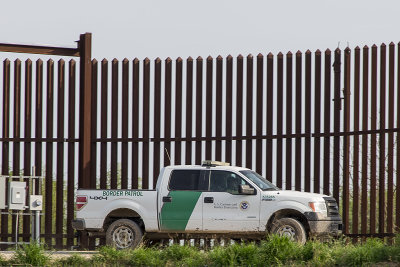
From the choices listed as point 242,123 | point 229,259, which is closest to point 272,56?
point 242,123

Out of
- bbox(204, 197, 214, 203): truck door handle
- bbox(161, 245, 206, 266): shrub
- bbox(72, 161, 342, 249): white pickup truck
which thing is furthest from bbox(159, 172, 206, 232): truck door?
bbox(161, 245, 206, 266): shrub

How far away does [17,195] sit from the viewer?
19.5 metres

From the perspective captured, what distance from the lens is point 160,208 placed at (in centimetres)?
1731

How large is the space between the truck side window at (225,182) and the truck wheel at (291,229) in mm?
1098

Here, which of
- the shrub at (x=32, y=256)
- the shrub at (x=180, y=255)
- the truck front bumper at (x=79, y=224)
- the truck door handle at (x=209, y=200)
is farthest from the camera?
the truck front bumper at (x=79, y=224)

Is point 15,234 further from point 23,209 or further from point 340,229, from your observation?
point 340,229

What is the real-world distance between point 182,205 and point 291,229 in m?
2.20

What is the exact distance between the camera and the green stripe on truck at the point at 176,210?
Result: 17219 mm

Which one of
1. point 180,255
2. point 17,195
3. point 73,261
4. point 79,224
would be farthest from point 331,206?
point 17,195

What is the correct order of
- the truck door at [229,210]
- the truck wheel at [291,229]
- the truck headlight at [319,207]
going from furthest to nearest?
the truck door at [229,210] < the truck headlight at [319,207] < the truck wheel at [291,229]

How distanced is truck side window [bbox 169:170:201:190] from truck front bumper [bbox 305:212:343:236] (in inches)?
90.9

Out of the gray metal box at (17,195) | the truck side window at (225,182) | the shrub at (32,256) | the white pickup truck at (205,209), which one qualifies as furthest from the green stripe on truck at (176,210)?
the gray metal box at (17,195)

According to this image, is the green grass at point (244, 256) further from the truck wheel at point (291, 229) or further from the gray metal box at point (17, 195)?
the gray metal box at point (17, 195)

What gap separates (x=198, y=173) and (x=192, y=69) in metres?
3.37
